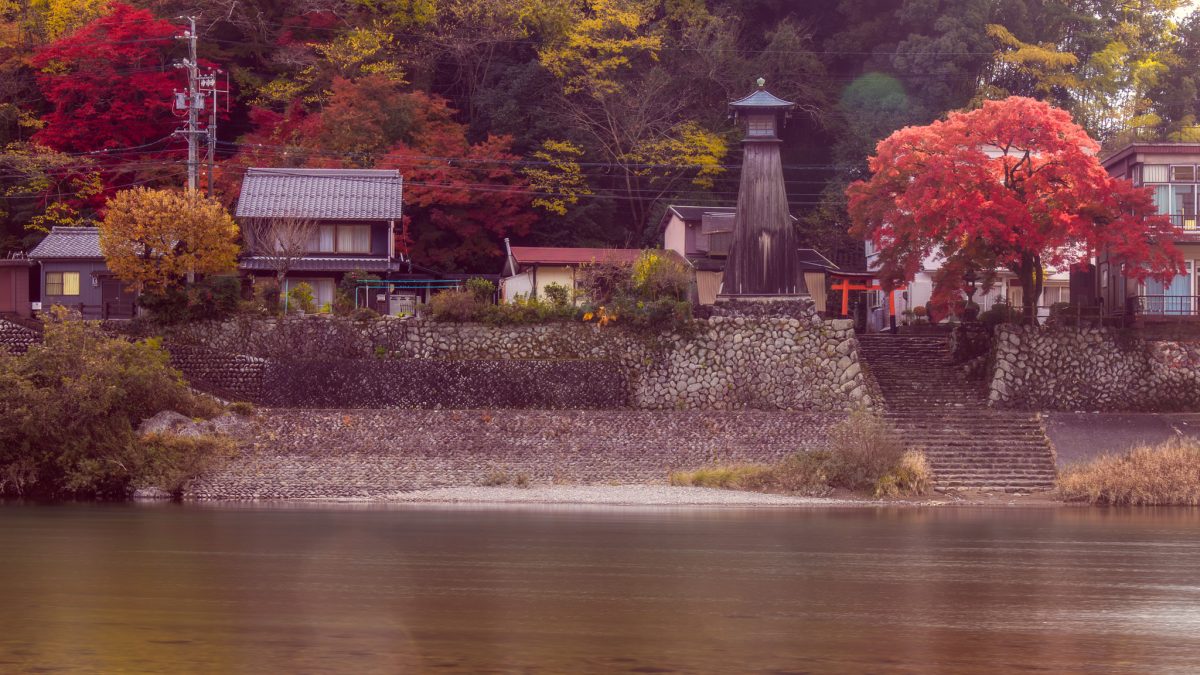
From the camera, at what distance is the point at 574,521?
3384 centimetres

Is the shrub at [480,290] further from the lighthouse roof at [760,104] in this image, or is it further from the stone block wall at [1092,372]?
the stone block wall at [1092,372]

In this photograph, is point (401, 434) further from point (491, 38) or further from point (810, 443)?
point (491, 38)

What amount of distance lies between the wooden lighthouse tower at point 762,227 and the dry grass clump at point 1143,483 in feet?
40.1

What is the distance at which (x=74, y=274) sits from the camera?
179ft

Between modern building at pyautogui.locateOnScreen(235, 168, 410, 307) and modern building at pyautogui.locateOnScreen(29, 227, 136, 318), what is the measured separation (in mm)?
5663

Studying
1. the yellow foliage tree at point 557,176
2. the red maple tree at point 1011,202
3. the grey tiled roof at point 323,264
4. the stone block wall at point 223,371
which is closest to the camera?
the red maple tree at point 1011,202

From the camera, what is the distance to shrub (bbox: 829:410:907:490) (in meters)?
37.5

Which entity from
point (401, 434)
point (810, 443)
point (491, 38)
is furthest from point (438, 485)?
point (491, 38)

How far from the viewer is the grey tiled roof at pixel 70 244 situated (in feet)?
177

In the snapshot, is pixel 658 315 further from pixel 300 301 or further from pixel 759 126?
pixel 300 301

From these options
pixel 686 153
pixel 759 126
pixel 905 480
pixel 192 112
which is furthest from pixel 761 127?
pixel 192 112

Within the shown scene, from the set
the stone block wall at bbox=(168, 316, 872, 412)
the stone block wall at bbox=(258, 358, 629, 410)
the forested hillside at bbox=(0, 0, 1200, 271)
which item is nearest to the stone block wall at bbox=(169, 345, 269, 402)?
the stone block wall at bbox=(258, 358, 629, 410)

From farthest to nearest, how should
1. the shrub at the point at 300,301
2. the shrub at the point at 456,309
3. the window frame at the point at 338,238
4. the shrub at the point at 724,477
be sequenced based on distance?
the window frame at the point at 338,238 → the shrub at the point at 300,301 → the shrub at the point at 456,309 → the shrub at the point at 724,477

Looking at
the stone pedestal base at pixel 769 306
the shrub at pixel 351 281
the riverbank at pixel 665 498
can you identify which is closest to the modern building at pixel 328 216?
the shrub at pixel 351 281
